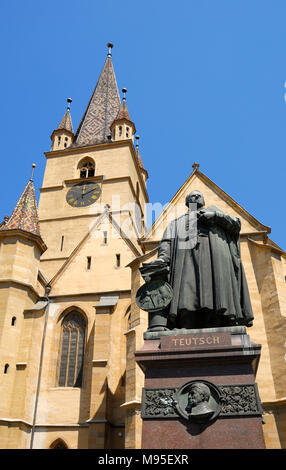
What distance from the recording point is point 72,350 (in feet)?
66.1

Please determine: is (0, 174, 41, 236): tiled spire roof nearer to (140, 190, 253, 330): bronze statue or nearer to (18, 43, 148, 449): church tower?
(18, 43, 148, 449): church tower

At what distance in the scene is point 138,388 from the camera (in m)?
14.9

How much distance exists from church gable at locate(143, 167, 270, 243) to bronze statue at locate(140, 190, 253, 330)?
37.5 feet

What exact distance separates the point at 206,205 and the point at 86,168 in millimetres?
19280

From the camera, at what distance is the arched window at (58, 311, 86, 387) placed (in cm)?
1950

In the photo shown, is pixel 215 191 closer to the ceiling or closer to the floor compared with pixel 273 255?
closer to the ceiling

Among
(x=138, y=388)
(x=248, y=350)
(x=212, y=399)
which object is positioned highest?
(x=138, y=388)

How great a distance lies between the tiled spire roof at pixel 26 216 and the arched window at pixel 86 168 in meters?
13.0

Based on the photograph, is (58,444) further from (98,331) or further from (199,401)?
(199,401)

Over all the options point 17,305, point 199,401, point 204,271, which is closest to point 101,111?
point 17,305

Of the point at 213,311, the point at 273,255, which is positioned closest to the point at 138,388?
the point at 273,255
